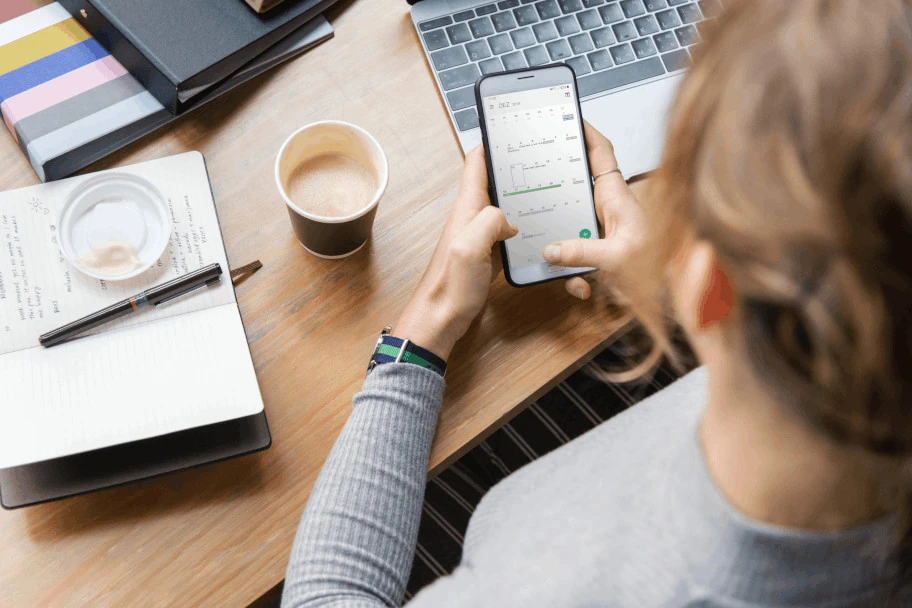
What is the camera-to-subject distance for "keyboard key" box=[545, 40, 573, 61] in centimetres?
73

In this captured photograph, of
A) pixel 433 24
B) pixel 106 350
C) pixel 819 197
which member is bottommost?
pixel 106 350

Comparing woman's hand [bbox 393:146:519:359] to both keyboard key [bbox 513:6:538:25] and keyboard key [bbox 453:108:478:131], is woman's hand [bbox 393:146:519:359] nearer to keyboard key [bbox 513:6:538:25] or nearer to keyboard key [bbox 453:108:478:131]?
keyboard key [bbox 453:108:478:131]

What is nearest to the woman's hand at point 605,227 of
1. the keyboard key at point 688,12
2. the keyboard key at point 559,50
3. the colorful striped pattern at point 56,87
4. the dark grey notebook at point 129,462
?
the keyboard key at point 559,50

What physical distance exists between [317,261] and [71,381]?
0.76 ft

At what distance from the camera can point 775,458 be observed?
1.22ft

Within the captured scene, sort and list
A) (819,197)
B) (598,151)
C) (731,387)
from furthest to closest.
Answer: (598,151) → (731,387) → (819,197)

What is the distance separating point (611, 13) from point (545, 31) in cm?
8

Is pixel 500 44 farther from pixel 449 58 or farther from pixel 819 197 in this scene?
pixel 819 197

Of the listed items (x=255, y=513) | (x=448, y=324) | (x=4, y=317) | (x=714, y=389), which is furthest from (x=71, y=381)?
(x=714, y=389)

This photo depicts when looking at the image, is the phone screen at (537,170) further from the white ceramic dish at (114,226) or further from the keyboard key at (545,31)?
the white ceramic dish at (114,226)

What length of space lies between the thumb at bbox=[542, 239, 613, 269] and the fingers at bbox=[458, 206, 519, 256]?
49mm

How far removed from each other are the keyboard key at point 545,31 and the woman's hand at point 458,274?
7.5 inches

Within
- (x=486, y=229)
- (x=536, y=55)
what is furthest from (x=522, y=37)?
(x=486, y=229)

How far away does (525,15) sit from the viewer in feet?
2.40
